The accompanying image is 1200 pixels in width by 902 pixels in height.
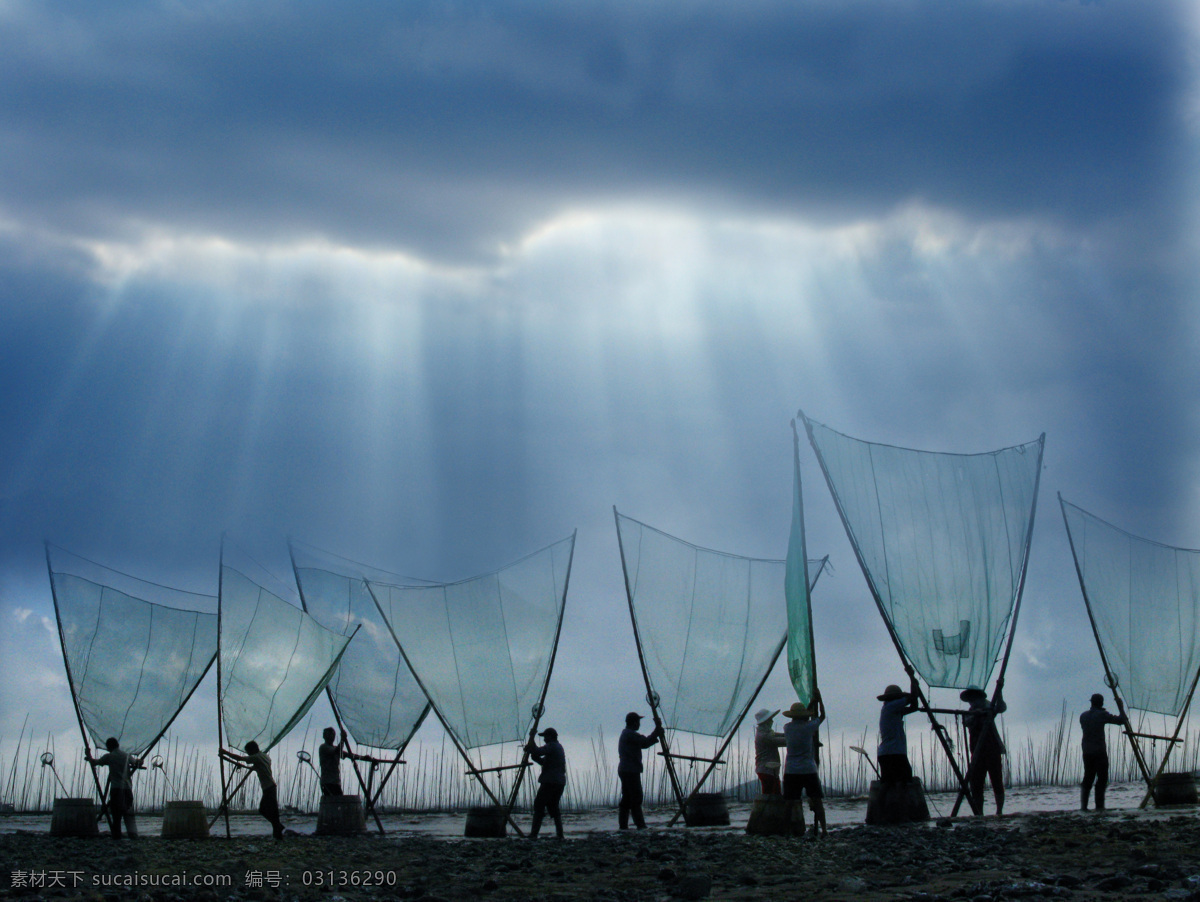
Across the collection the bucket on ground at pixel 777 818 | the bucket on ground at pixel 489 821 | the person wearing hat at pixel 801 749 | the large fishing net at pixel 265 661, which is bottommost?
the bucket on ground at pixel 489 821

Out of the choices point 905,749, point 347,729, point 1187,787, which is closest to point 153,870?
point 905,749

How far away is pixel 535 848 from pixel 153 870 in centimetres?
424

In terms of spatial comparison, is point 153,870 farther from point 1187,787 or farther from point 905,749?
point 1187,787

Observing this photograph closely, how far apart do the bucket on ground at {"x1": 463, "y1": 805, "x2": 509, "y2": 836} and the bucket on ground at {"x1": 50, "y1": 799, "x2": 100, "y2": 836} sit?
580 centimetres

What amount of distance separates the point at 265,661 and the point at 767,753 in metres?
8.19

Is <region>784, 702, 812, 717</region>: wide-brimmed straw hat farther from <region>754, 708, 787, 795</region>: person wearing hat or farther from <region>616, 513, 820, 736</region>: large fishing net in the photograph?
<region>616, 513, 820, 736</region>: large fishing net

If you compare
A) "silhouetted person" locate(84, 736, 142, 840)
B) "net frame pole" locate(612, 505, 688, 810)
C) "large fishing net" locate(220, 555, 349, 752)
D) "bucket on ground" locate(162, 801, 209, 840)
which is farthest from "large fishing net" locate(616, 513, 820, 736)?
"silhouetted person" locate(84, 736, 142, 840)

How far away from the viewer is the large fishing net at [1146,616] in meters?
18.4

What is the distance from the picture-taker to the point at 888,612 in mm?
15273

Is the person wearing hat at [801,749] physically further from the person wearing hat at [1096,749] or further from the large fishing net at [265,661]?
the large fishing net at [265,661]

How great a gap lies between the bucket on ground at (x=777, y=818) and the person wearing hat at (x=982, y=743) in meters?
2.60

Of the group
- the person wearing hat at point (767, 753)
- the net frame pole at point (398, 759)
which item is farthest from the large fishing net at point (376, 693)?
the person wearing hat at point (767, 753)

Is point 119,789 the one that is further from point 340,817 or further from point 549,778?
point 549,778

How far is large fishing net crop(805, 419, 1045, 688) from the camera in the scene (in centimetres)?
1519
